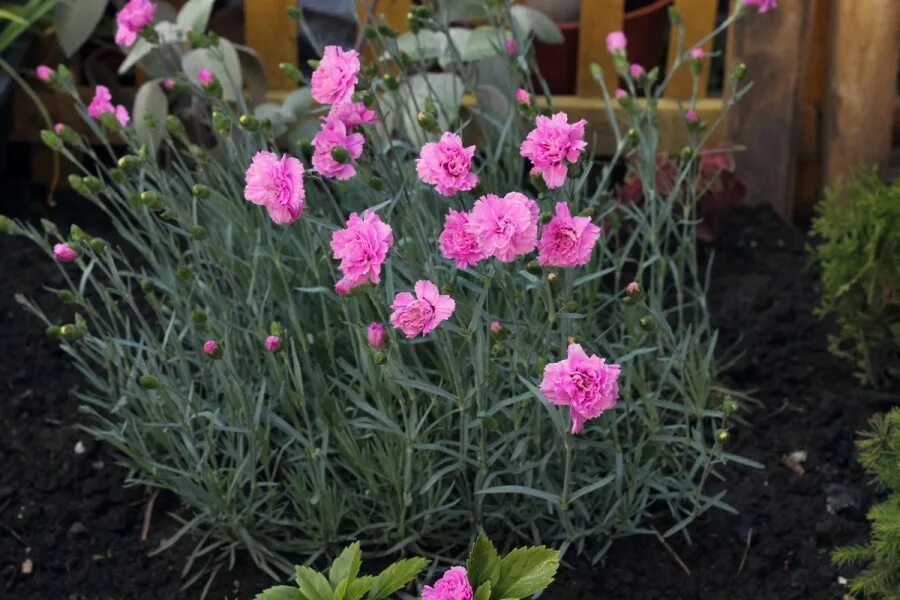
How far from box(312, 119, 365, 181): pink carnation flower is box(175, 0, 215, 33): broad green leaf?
838 mm

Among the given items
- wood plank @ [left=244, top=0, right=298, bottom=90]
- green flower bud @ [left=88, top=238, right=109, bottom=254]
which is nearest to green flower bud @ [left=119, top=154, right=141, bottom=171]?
green flower bud @ [left=88, top=238, right=109, bottom=254]

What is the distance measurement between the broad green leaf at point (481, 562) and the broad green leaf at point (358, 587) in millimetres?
153

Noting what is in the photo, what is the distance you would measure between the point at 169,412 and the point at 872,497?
4.18 ft

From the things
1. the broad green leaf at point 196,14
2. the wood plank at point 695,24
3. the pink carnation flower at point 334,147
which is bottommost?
the wood plank at point 695,24

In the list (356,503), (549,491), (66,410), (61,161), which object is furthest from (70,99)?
(549,491)

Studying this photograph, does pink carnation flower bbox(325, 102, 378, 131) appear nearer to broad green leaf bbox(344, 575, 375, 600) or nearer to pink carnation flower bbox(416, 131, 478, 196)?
pink carnation flower bbox(416, 131, 478, 196)

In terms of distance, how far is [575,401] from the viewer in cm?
Answer: 162

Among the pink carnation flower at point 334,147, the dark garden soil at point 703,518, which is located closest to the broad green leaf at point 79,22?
the dark garden soil at point 703,518

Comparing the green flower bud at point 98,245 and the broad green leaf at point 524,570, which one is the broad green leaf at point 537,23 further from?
the broad green leaf at point 524,570

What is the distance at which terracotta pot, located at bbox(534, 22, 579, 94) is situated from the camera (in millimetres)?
3242

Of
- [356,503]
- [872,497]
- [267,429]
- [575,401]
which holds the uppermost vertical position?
[575,401]

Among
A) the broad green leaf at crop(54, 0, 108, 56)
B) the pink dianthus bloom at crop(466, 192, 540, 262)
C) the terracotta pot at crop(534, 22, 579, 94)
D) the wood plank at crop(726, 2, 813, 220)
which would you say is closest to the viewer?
the pink dianthus bloom at crop(466, 192, 540, 262)

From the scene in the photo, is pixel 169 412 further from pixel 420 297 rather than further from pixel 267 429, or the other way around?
pixel 420 297

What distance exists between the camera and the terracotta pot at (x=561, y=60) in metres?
3.24
